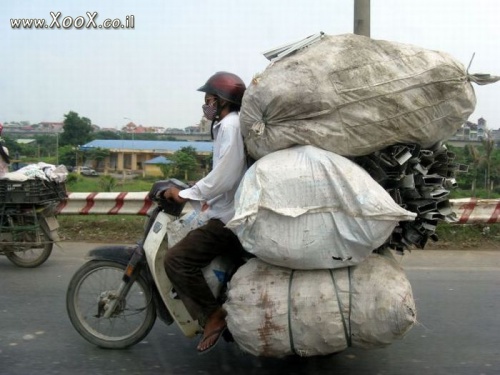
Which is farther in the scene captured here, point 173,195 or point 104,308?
point 104,308

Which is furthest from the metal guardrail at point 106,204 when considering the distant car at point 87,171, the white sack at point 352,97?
the white sack at point 352,97

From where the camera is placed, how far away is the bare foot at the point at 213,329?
11.4 ft

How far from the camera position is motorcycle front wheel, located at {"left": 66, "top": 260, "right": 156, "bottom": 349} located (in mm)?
3898

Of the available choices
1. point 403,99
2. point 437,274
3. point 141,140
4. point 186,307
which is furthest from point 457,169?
point 141,140

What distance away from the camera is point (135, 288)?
12.7 feet

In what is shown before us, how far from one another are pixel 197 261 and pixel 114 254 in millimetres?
733

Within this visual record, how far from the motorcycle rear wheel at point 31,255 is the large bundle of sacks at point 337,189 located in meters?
3.93

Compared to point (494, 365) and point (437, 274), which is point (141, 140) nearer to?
point (437, 274)

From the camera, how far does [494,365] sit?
12.4 feet

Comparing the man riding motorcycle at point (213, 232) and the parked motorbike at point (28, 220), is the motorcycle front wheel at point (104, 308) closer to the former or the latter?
the man riding motorcycle at point (213, 232)

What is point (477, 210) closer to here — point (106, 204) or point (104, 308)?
point (106, 204)

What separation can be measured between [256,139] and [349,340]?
1174 mm

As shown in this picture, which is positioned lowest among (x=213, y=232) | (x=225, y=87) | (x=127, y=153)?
(x=213, y=232)

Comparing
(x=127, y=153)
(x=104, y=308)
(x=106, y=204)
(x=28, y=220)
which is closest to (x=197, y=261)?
(x=104, y=308)
